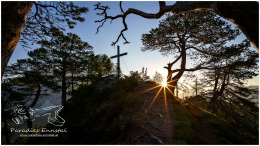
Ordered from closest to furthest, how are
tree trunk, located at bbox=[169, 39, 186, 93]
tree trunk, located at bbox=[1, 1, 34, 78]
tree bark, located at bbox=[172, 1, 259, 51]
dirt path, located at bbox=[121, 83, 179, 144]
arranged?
tree bark, located at bbox=[172, 1, 259, 51] → tree trunk, located at bbox=[1, 1, 34, 78] → dirt path, located at bbox=[121, 83, 179, 144] → tree trunk, located at bbox=[169, 39, 186, 93]

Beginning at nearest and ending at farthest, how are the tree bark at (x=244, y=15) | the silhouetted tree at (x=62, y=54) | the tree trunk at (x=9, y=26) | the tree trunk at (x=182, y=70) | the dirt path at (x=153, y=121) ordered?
the tree bark at (x=244, y=15) → the tree trunk at (x=9, y=26) → the dirt path at (x=153, y=121) → the tree trunk at (x=182, y=70) → the silhouetted tree at (x=62, y=54)

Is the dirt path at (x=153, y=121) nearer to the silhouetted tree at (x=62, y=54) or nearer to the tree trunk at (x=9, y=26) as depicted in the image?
the tree trunk at (x=9, y=26)

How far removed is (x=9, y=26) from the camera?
2180mm

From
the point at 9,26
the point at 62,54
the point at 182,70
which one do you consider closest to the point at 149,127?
the point at 182,70

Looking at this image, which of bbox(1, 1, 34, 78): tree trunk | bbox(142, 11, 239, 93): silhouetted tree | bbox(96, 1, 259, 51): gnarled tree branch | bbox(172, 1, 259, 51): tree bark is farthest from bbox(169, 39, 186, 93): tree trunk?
bbox(1, 1, 34, 78): tree trunk

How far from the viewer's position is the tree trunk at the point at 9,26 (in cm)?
213

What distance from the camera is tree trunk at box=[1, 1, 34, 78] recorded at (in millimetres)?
2135

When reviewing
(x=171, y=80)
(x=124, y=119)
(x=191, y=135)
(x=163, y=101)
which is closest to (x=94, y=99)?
(x=124, y=119)

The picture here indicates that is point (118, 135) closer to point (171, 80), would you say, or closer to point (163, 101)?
point (163, 101)

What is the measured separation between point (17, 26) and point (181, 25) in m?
7.27

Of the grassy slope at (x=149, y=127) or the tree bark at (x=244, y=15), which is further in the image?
the grassy slope at (x=149, y=127)

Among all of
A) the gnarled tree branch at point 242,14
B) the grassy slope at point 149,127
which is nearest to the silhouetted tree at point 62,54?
the grassy slope at point 149,127

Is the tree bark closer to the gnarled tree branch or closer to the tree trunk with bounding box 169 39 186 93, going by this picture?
the gnarled tree branch

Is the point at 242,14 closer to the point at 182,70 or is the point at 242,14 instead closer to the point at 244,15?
the point at 244,15
